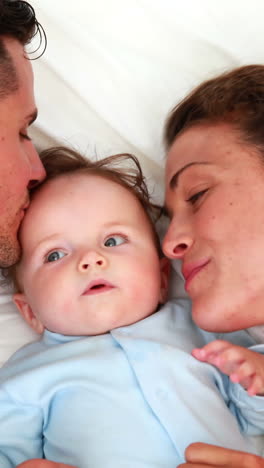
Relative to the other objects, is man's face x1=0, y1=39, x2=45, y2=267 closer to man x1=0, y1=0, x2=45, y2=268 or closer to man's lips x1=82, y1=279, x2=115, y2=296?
man x1=0, y1=0, x2=45, y2=268

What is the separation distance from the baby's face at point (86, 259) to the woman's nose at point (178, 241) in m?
0.07

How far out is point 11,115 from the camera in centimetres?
168

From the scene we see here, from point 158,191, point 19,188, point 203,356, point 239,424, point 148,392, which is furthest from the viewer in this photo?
point 158,191

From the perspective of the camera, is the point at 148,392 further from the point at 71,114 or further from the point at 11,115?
the point at 71,114

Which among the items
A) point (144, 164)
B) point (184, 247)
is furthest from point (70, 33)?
point (184, 247)

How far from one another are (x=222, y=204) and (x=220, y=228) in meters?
0.06

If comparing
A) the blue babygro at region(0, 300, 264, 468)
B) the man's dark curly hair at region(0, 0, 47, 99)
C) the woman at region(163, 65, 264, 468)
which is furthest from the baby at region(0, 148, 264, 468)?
the man's dark curly hair at region(0, 0, 47, 99)

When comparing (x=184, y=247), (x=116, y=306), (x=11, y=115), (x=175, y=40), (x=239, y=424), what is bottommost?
(x=239, y=424)

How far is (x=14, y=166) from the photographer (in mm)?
1676

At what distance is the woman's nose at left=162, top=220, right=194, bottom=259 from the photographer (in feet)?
5.32

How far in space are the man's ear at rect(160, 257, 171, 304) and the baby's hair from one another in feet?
0.13

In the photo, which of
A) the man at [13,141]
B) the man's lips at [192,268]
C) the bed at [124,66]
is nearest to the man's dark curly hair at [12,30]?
the man at [13,141]

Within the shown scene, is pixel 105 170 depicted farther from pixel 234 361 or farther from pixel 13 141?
pixel 234 361

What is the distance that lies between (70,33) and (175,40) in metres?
0.33
